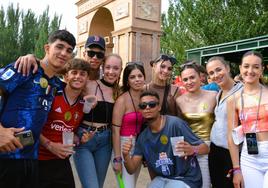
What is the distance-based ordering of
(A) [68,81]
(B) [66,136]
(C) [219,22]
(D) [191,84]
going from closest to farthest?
(B) [66,136] < (A) [68,81] < (D) [191,84] < (C) [219,22]

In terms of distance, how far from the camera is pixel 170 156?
3.59 metres

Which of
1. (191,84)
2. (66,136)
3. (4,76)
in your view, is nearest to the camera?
(4,76)

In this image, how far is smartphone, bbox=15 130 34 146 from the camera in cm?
265

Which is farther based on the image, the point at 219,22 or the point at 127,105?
the point at 219,22

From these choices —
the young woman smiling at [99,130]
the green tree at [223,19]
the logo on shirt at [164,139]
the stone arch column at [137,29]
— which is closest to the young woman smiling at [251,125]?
the logo on shirt at [164,139]

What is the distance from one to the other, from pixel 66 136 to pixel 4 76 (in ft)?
2.90

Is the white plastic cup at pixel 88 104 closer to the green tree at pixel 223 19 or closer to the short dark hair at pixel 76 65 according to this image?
the short dark hair at pixel 76 65

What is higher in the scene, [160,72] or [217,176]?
[160,72]

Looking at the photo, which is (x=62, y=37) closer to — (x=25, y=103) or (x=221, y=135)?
(x=25, y=103)

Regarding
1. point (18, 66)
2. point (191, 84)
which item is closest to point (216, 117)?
point (191, 84)

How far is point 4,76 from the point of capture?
275cm

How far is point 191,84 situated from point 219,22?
21522 mm

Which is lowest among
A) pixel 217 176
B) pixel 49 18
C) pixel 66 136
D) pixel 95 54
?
pixel 217 176

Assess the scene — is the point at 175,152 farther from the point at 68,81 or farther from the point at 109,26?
the point at 109,26
